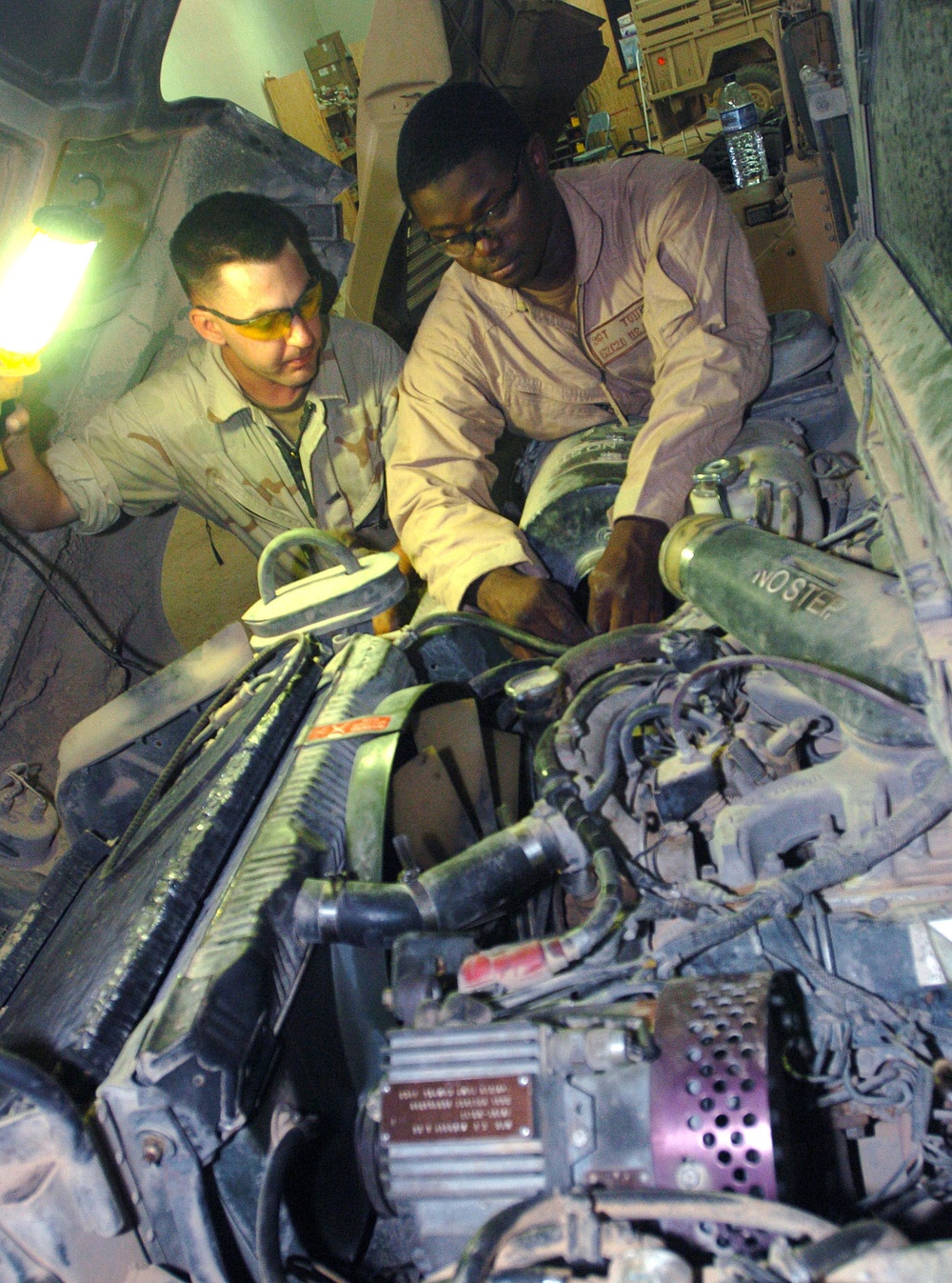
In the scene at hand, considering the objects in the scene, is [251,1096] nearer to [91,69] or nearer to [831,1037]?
[831,1037]

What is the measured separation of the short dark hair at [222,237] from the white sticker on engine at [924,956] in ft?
10.7

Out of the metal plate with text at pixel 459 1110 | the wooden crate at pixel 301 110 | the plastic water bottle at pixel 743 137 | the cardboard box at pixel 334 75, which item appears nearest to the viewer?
the metal plate with text at pixel 459 1110

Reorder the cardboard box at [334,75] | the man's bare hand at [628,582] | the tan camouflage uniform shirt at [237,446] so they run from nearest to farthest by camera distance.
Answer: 1. the man's bare hand at [628,582]
2. the tan camouflage uniform shirt at [237,446]
3. the cardboard box at [334,75]

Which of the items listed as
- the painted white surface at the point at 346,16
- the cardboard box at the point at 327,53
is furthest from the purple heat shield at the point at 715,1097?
the painted white surface at the point at 346,16

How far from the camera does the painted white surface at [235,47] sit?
24.2 ft

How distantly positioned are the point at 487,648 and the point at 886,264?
1.22m

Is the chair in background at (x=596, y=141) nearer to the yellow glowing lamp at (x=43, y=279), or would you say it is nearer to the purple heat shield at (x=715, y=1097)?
the yellow glowing lamp at (x=43, y=279)

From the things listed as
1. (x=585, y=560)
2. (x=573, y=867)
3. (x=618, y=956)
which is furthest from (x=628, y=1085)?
(x=585, y=560)

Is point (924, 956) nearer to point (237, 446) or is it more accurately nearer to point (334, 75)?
point (237, 446)

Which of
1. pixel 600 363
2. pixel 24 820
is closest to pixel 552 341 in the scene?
pixel 600 363

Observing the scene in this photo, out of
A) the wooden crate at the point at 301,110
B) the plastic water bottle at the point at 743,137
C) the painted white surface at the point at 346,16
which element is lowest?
the plastic water bottle at the point at 743,137

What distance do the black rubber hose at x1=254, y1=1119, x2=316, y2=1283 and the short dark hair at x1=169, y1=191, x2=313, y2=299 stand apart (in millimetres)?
3126

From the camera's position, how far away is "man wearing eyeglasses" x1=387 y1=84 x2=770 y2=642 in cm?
221

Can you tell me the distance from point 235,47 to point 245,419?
650cm
